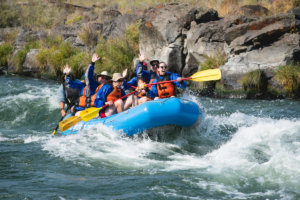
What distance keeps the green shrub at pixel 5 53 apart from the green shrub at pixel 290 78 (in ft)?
42.0

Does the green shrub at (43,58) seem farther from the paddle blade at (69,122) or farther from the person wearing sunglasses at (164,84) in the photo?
the person wearing sunglasses at (164,84)

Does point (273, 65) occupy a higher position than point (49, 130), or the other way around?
point (273, 65)

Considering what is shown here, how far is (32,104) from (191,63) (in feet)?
16.2

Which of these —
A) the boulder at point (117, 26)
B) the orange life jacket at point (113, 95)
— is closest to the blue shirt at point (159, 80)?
the orange life jacket at point (113, 95)

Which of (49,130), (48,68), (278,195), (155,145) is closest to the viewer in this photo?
(278,195)

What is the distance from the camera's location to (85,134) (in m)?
5.99

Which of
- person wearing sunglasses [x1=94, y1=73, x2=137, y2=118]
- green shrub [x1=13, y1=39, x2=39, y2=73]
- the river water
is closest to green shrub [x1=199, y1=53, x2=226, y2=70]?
the river water

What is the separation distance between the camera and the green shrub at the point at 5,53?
16.8 metres

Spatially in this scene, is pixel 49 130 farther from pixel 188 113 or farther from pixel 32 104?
pixel 188 113

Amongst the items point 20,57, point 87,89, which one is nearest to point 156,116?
point 87,89

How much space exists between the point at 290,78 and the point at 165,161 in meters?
5.33

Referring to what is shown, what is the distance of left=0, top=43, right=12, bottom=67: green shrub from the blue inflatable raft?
12.8 m

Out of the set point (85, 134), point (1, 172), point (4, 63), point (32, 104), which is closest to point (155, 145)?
point (85, 134)

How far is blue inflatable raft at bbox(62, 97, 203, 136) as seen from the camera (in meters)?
5.39
